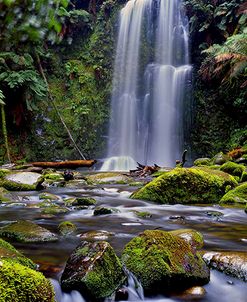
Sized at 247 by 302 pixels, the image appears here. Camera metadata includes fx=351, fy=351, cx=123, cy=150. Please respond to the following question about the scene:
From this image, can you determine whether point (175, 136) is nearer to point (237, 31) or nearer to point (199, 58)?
point (199, 58)

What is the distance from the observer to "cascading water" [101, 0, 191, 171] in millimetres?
17172

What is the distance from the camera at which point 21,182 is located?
8758 mm

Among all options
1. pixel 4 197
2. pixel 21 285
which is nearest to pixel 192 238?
pixel 21 285

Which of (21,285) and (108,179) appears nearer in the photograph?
(21,285)

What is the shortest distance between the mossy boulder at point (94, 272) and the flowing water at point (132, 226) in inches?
2.9

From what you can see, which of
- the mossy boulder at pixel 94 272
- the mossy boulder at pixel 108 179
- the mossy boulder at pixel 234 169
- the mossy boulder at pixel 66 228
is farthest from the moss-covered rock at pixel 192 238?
the mossy boulder at pixel 108 179

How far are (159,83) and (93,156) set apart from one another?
505cm

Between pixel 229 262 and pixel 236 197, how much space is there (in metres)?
3.67

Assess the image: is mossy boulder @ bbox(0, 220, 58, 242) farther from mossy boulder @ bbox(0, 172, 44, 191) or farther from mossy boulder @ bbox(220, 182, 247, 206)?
mossy boulder @ bbox(0, 172, 44, 191)

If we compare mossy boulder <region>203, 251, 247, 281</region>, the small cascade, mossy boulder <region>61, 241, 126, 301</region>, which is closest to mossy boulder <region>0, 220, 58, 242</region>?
mossy boulder <region>61, 241, 126, 301</region>

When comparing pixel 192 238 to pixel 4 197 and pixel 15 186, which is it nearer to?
pixel 4 197

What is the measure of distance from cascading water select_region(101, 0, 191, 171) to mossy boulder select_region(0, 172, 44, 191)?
6.36m

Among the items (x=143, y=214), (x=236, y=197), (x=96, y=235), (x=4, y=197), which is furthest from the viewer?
(x=4, y=197)

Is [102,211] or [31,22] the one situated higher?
[31,22]
